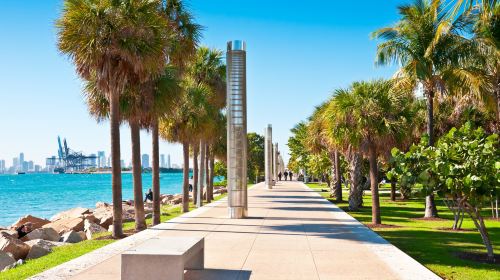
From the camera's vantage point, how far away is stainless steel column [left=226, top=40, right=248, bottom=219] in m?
20.3

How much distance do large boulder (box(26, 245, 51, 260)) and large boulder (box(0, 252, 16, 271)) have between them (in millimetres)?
991

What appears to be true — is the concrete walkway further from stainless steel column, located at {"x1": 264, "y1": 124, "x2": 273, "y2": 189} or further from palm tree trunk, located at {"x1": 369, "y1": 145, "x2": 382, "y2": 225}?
stainless steel column, located at {"x1": 264, "y1": 124, "x2": 273, "y2": 189}

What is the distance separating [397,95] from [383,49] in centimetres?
360

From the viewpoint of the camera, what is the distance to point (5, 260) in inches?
528

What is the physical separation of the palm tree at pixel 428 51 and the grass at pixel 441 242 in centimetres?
205

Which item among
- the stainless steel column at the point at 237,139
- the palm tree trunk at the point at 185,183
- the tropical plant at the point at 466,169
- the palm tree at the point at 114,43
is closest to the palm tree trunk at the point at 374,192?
the stainless steel column at the point at 237,139

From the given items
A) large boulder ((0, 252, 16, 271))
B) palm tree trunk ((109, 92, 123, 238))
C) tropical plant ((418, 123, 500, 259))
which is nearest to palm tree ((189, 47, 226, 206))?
palm tree trunk ((109, 92, 123, 238))

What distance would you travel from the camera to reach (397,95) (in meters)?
19.4

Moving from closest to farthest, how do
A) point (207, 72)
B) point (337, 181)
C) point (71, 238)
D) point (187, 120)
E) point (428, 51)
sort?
1. point (71, 238)
2. point (428, 51)
3. point (187, 120)
4. point (207, 72)
5. point (337, 181)

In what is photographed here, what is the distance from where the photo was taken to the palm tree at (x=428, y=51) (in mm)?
21922

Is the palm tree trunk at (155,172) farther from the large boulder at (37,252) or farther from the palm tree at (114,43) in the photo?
the large boulder at (37,252)

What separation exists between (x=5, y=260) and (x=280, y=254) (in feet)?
22.3

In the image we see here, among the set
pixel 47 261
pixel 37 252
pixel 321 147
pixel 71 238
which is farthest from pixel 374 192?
pixel 321 147

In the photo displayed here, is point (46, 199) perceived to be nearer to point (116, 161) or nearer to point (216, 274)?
point (116, 161)
